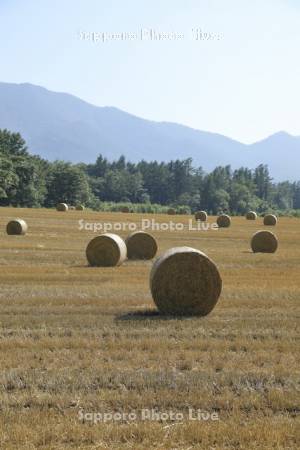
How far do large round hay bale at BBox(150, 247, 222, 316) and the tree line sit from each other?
70.9 meters

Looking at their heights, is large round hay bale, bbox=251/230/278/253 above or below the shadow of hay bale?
A: above

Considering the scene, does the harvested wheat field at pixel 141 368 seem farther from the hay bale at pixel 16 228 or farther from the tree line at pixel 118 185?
the tree line at pixel 118 185

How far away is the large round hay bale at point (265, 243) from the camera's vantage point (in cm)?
3161

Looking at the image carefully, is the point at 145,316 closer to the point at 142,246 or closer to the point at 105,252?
the point at 105,252

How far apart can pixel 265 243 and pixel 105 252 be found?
10682 millimetres

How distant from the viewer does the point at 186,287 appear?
14.6m

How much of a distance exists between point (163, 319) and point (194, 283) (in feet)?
4.22

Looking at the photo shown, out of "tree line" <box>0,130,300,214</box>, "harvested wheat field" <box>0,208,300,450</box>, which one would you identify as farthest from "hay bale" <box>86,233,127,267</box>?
"tree line" <box>0,130,300,214</box>

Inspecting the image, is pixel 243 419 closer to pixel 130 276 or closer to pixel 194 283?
pixel 194 283

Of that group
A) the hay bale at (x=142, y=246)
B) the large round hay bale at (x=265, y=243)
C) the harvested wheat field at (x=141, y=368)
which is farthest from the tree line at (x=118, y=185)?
the harvested wheat field at (x=141, y=368)

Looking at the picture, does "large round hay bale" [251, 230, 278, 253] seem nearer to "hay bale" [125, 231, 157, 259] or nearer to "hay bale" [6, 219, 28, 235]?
"hay bale" [125, 231, 157, 259]

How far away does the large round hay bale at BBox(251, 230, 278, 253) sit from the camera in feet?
104

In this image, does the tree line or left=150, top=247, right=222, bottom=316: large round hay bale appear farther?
the tree line

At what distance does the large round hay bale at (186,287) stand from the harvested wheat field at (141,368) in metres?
0.36
